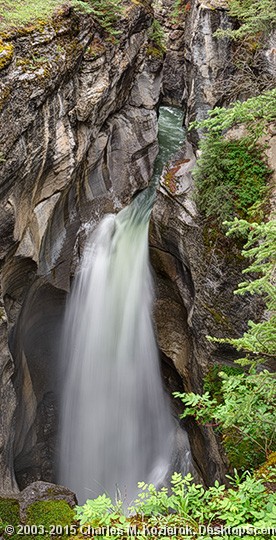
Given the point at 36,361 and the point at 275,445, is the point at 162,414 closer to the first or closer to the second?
the point at 36,361

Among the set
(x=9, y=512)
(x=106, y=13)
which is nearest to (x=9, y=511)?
(x=9, y=512)

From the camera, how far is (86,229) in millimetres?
13352

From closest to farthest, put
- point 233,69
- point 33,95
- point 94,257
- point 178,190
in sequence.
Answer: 1. point 33,95
2. point 178,190
3. point 233,69
4. point 94,257

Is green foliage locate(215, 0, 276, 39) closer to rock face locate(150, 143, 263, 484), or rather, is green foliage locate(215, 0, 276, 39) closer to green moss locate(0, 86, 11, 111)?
rock face locate(150, 143, 263, 484)

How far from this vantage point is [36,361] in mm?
11766

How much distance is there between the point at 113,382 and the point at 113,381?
0.03m

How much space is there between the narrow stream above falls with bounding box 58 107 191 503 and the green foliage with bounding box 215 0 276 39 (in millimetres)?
6086

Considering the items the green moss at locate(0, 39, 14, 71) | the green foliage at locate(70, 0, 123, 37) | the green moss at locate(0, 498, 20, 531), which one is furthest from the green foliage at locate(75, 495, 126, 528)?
the green foliage at locate(70, 0, 123, 37)

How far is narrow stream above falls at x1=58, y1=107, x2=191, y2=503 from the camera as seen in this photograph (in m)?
11.4

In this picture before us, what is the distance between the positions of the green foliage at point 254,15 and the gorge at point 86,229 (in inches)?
19.0

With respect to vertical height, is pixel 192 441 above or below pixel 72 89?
below

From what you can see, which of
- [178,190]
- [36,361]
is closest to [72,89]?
[178,190]

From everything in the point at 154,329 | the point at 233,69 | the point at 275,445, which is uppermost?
the point at 233,69

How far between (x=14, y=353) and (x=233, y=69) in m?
10.3
